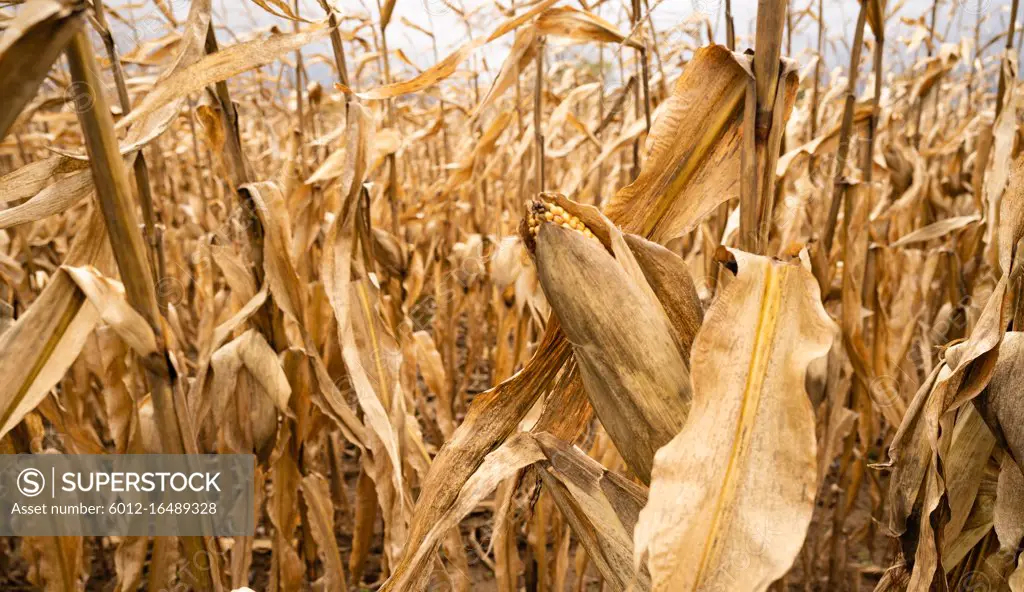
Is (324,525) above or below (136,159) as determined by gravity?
below

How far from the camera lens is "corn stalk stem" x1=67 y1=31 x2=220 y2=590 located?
0.55 m

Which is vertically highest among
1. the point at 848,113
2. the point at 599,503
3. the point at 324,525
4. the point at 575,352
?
the point at 848,113

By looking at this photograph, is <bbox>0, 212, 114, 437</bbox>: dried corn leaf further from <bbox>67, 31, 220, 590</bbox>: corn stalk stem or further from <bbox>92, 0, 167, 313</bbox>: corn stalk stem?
<bbox>92, 0, 167, 313</bbox>: corn stalk stem

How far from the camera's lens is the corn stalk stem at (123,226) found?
1.79ft

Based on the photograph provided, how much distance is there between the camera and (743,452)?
19.1 inches

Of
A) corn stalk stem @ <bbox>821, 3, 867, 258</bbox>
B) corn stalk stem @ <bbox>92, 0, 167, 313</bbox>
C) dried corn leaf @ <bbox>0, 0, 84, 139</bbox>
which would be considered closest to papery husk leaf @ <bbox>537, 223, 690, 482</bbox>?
dried corn leaf @ <bbox>0, 0, 84, 139</bbox>

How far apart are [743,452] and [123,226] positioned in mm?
562

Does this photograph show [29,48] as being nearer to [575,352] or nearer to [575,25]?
[575,352]

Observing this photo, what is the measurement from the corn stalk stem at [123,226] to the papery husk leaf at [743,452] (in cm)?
51

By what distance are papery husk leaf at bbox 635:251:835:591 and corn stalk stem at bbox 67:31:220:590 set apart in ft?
1.66

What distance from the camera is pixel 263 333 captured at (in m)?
1.23

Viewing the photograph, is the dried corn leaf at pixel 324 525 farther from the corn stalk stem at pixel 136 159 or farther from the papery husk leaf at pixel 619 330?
the papery husk leaf at pixel 619 330

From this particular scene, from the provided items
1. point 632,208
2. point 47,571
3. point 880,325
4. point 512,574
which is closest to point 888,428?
point 880,325

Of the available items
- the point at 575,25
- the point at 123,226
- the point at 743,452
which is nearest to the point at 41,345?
the point at 123,226
